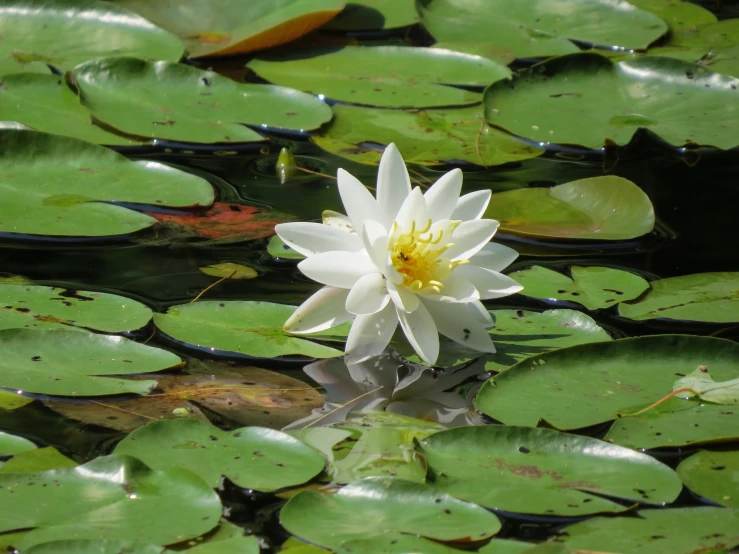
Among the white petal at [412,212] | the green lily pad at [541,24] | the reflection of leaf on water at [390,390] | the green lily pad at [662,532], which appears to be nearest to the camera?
the green lily pad at [662,532]

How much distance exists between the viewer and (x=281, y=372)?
2.04 m

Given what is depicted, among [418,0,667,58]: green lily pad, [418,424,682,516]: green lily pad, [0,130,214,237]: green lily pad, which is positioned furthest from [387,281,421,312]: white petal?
[418,0,667,58]: green lily pad

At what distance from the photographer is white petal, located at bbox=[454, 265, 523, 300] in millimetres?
2123

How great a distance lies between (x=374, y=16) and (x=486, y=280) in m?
2.83

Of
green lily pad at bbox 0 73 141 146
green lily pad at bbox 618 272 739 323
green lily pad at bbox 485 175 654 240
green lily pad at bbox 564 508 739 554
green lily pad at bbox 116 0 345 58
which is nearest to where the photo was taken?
green lily pad at bbox 564 508 739 554

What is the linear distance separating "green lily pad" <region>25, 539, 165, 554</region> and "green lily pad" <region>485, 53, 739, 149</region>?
241 cm

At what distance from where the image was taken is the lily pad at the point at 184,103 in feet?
10.7

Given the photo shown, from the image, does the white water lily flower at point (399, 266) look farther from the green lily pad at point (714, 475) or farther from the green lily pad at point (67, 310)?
the green lily pad at point (714, 475)

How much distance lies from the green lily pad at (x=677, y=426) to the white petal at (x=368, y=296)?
1.95 feet

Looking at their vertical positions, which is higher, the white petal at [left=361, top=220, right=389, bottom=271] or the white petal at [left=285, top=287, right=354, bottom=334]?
the white petal at [left=361, top=220, right=389, bottom=271]

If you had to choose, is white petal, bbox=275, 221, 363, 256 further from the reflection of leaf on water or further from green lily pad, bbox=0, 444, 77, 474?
green lily pad, bbox=0, 444, 77, 474

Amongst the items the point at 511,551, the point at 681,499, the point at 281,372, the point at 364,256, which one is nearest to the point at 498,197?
the point at 364,256

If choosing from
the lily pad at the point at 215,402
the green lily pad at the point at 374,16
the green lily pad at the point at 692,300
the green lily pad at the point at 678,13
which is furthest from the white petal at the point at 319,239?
the green lily pad at the point at 678,13

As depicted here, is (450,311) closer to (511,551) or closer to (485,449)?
(485,449)
